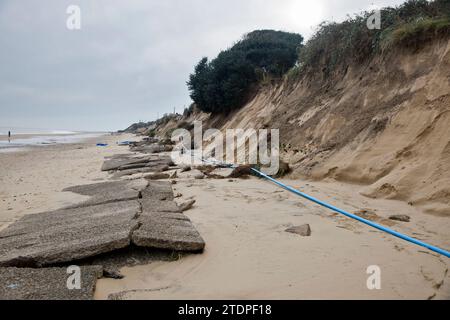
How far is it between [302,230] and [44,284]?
82.0 inches

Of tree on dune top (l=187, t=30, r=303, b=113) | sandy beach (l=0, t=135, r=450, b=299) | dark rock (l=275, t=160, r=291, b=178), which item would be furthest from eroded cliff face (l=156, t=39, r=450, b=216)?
tree on dune top (l=187, t=30, r=303, b=113)

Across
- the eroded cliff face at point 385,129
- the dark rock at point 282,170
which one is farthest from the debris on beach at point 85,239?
the dark rock at point 282,170

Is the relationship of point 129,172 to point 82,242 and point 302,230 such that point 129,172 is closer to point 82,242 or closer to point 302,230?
point 82,242

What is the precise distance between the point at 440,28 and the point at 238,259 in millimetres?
5880

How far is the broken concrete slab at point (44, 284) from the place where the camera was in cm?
199

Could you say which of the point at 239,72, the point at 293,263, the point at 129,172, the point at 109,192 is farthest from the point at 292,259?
the point at 239,72

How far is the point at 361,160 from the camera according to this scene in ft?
18.0

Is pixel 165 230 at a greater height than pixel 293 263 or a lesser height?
greater

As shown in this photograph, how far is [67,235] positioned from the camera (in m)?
2.95

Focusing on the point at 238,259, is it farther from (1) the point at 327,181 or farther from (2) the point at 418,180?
(1) the point at 327,181

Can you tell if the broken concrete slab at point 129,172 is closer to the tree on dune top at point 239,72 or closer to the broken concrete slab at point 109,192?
the broken concrete slab at point 109,192
